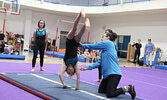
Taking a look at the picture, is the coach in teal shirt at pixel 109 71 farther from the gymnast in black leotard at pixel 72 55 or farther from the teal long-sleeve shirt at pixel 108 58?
the gymnast in black leotard at pixel 72 55

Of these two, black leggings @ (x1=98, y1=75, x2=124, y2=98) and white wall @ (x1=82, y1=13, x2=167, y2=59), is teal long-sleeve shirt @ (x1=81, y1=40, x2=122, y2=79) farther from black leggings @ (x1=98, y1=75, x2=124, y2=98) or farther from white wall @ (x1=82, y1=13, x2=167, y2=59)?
white wall @ (x1=82, y1=13, x2=167, y2=59)

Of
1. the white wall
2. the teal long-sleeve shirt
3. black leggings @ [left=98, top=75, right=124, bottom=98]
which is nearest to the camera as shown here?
black leggings @ [left=98, top=75, right=124, bottom=98]

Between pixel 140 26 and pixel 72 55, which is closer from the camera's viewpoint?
pixel 72 55

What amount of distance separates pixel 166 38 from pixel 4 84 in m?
13.0

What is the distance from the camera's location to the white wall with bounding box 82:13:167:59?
14836mm

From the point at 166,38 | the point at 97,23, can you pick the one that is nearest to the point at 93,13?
the point at 97,23

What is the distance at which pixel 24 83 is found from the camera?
3965 mm

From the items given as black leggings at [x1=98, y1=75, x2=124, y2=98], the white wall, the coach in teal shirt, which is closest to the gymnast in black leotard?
the coach in teal shirt

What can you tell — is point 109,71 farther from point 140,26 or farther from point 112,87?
point 140,26

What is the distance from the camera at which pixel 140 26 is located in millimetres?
16375

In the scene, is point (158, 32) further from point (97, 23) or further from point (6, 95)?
point (6, 95)

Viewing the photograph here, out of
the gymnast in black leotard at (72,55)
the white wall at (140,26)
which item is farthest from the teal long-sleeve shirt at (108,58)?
the white wall at (140,26)

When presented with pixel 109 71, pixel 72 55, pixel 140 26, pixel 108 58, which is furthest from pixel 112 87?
pixel 140 26

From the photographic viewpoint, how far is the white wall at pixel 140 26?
584 inches
